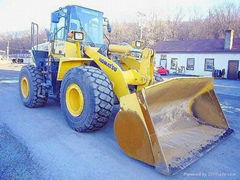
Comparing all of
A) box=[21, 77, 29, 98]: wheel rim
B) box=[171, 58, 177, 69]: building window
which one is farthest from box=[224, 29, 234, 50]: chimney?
box=[21, 77, 29, 98]: wheel rim

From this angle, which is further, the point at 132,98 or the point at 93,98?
the point at 93,98

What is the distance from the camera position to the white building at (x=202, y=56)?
24016 mm

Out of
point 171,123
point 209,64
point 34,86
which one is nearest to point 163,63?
point 209,64

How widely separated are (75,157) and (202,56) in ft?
84.1

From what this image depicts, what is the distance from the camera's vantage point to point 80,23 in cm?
513

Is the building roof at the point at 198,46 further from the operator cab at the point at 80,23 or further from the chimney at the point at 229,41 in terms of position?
the operator cab at the point at 80,23

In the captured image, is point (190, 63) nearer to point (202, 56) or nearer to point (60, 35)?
point (202, 56)

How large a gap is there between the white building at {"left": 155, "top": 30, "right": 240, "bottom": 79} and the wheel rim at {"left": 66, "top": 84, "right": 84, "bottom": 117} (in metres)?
23.2

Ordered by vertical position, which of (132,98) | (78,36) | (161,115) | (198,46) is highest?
(198,46)

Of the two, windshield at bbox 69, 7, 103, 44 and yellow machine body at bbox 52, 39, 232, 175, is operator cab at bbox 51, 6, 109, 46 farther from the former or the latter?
yellow machine body at bbox 52, 39, 232, 175

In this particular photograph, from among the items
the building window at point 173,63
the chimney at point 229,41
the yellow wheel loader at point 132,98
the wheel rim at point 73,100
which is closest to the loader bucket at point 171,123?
the yellow wheel loader at point 132,98

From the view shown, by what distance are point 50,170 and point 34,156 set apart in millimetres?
497

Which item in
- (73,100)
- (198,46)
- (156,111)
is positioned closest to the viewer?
(156,111)

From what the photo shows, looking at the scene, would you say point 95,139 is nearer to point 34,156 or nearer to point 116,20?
point 34,156
